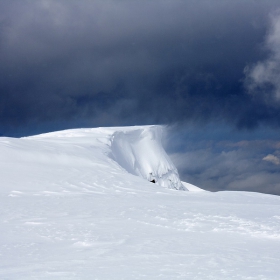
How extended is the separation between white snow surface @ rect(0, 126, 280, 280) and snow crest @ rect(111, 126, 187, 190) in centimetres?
1151

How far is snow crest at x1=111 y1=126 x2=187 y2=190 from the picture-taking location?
25.7 metres

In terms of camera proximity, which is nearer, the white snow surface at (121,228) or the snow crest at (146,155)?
the white snow surface at (121,228)

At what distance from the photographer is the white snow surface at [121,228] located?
15.4 ft

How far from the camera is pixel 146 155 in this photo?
29.5 meters

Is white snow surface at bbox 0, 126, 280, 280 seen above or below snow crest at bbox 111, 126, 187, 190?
below

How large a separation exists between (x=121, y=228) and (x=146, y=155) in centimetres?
2263

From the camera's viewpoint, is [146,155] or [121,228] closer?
[121,228]

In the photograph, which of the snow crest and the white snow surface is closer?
the white snow surface

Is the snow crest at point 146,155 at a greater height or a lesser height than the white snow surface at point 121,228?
greater

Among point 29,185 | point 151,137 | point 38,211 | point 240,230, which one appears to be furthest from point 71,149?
point 151,137

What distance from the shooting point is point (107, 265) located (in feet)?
15.9

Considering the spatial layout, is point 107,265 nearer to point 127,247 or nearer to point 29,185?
point 127,247

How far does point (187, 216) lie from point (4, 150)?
380 inches

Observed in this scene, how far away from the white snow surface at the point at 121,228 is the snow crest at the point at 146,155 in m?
11.5
